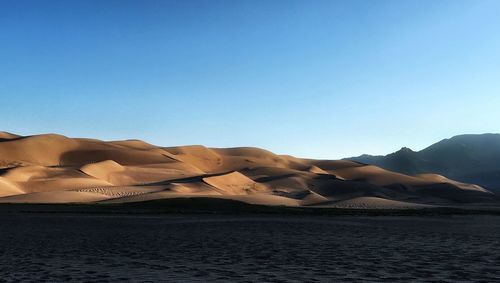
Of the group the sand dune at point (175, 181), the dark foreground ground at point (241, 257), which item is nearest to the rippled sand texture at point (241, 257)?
the dark foreground ground at point (241, 257)

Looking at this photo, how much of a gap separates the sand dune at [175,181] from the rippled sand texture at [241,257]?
158 ft

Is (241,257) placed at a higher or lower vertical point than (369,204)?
lower

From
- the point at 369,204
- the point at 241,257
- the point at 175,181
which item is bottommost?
the point at 241,257

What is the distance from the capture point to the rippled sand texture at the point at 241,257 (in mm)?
13266

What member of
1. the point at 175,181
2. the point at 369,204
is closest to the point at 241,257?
the point at 369,204

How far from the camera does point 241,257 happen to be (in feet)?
56.7

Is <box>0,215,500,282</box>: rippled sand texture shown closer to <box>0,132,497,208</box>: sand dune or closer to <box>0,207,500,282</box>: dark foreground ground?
<box>0,207,500,282</box>: dark foreground ground

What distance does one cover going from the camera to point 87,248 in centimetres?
1998

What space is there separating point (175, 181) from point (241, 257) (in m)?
89.5

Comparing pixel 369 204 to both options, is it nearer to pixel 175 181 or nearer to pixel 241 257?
pixel 175 181

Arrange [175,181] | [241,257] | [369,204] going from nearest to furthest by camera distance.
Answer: [241,257] → [369,204] → [175,181]

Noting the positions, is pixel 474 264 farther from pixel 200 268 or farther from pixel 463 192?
pixel 463 192

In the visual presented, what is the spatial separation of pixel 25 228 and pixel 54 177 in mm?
79633

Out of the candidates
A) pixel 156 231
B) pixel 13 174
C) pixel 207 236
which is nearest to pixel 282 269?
pixel 207 236
